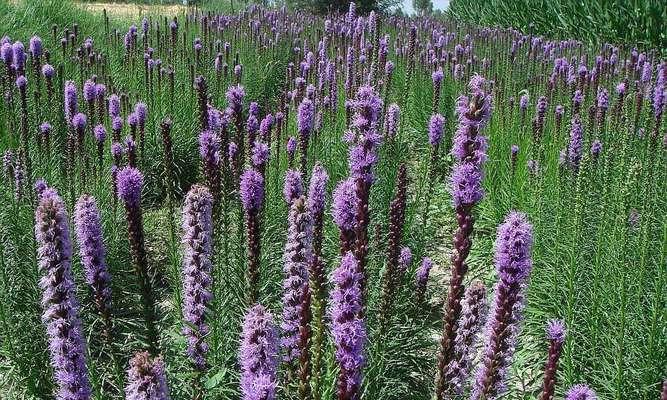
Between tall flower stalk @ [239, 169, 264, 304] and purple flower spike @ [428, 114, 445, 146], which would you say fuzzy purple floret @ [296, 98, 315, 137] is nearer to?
purple flower spike @ [428, 114, 445, 146]

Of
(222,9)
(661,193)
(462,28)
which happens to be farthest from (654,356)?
(222,9)

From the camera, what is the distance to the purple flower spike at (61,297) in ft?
6.58

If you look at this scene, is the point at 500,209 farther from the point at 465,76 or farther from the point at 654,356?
the point at 465,76

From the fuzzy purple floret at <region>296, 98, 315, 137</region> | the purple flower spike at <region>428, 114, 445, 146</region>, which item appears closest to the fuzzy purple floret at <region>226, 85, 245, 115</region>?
the fuzzy purple floret at <region>296, 98, 315, 137</region>

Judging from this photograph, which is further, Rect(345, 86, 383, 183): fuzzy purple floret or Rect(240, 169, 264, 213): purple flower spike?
Rect(240, 169, 264, 213): purple flower spike

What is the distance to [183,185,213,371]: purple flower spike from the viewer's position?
8.10 feet

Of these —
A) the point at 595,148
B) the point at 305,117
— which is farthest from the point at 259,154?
the point at 595,148

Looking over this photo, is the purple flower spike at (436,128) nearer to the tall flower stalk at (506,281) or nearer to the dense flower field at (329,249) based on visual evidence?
the dense flower field at (329,249)

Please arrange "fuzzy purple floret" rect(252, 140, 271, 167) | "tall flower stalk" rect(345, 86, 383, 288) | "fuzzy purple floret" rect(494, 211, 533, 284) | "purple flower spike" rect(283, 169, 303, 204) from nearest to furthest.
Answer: "fuzzy purple floret" rect(494, 211, 533, 284) → "tall flower stalk" rect(345, 86, 383, 288) → "purple flower spike" rect(283, 169, 303, 204) → "fuzzy purple floret" rect(252, 140, 271, 167)

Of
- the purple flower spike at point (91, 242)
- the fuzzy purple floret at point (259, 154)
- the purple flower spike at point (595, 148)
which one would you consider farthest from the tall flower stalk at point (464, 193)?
the purple flower spike at point (595, 148)

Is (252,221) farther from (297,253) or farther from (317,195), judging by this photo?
(297,253)

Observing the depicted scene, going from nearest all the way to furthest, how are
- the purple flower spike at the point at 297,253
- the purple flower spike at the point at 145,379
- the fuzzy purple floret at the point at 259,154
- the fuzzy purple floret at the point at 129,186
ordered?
1. the purple flower spike at the point at 145,379
2. the purple flower spike at the point at 297,253
3. the fuzzy purple floret at the point at 129,186
4. the fuzzy purple floret at the point at 259,154

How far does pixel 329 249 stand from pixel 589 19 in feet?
43.1

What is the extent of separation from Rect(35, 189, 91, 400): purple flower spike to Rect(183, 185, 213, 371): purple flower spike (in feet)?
1.68
